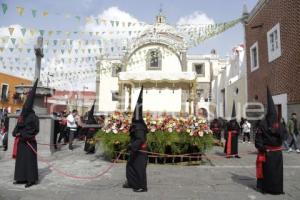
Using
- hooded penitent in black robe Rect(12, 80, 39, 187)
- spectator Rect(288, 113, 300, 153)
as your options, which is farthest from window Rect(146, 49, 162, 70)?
hooded penitent in black robe Rect(12, 80, 39, 187)

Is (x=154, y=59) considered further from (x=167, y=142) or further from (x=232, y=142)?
(x=167, y=142)

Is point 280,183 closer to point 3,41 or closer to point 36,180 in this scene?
point 36,180

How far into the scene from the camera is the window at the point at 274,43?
56.5 feet

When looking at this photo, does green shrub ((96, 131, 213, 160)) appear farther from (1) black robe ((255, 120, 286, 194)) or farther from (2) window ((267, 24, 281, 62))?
(2) window ((267, 24, 281, 62))

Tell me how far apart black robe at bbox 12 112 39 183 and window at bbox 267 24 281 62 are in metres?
13.8

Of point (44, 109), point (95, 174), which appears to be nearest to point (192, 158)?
point (95, 174)

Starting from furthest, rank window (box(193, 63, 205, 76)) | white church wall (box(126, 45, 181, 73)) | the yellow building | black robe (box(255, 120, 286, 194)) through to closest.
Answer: window (box(193, 63, 205, 76)), the yellow building, white church wall (box(126, 45, 181, 73)), black robe (box(255, 120, 286, 194))

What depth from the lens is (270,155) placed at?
22.8ft

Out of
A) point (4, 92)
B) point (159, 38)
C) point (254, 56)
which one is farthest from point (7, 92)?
point (254, 56)

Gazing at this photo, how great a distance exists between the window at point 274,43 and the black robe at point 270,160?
36.7 ft

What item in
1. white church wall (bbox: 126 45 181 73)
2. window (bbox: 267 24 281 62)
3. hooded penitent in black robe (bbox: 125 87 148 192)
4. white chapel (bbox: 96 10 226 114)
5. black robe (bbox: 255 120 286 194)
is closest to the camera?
black robe (bbox: 255 120 286 194)

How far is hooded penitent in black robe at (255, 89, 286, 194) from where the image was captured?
6.77 metres

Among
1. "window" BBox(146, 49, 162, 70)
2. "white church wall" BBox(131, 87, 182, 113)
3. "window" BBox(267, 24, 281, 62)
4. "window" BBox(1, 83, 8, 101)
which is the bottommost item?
"white church wall" BBox(131, 87, 182, 113)

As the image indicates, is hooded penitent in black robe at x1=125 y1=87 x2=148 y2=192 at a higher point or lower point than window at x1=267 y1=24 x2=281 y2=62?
lower
